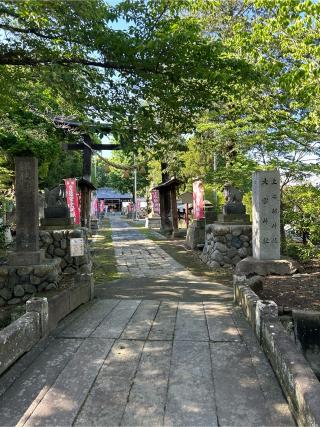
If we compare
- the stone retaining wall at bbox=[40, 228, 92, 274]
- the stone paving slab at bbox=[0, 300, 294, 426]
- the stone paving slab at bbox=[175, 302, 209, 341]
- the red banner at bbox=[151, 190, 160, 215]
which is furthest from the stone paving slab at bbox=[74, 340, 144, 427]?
the red banner at bbox=[151, 190, 160, 215]

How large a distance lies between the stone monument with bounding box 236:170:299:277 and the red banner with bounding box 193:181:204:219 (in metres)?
5.71

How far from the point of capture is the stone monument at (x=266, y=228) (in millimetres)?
9234

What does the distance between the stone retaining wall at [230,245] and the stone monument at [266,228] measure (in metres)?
2.38

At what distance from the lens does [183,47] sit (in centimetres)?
593

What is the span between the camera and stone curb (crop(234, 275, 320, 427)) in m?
2.70

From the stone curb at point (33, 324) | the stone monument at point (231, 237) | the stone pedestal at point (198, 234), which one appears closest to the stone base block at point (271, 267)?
the stone monument at point (231, 237)

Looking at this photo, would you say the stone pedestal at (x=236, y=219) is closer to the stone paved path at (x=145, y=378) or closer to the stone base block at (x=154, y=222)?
the stone paved path at (x=145, y=378)

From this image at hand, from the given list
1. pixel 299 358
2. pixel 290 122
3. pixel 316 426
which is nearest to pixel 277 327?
pixel 299 358

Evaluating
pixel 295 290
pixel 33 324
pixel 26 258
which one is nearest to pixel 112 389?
pixel 33 324

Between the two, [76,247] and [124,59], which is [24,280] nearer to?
[76,247]

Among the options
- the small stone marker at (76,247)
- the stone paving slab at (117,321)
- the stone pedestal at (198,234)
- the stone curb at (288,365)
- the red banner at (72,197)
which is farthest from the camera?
the red banner at (72,197)

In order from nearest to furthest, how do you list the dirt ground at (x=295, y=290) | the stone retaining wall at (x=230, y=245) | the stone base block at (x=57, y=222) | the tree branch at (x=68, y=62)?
1. the tree branch at (x=68, y=62)
2. the dirt ground at (x=295, y=290)
3. the stone base block at (x=57, y=222)
4. the stone retaining wall at (x=230, y=245)

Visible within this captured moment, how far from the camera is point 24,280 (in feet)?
24.3

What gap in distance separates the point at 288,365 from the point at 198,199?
12.5m
